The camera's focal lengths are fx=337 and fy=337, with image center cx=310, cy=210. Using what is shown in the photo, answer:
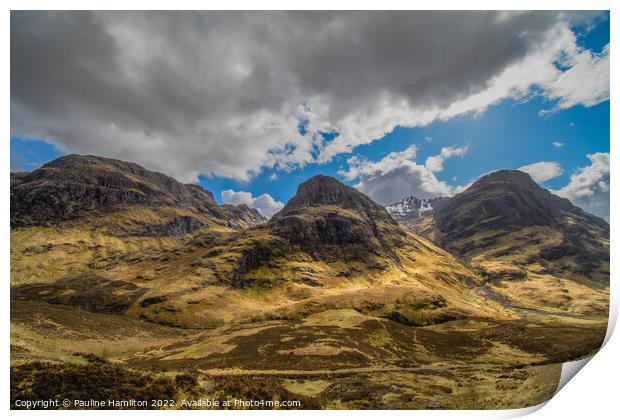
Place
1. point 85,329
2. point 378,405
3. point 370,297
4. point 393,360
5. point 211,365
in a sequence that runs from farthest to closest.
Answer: point 370,297
point 85,329
point 393,360
point 211,365
point 378,405

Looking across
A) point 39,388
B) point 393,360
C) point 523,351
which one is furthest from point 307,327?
point 39,388

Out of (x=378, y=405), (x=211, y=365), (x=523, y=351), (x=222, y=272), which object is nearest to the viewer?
(x=378, y=405)

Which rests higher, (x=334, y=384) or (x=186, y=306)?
(x=186, y=306)

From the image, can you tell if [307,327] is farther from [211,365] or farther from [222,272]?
[222,272]

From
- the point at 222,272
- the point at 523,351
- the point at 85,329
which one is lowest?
the point at 523,351

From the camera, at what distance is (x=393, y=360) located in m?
65.4

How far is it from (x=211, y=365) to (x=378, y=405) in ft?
111

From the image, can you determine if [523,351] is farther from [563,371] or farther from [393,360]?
[563,371]

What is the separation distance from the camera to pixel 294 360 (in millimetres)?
60375

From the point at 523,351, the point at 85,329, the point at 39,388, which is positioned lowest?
the point at 523,351

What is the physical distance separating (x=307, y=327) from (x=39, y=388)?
248 feet

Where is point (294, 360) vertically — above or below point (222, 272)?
below

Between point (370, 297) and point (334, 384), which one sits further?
point (370, 297)

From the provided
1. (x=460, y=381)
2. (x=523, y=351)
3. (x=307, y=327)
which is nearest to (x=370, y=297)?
(x=307, y=327)
